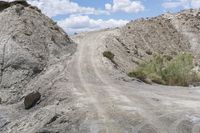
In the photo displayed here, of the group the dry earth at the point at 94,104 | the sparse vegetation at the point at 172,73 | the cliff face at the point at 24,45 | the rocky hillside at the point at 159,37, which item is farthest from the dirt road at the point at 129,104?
the rocky hillside at the point at 159,37

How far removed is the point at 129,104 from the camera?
25.0 m

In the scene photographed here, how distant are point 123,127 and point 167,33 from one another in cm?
6461

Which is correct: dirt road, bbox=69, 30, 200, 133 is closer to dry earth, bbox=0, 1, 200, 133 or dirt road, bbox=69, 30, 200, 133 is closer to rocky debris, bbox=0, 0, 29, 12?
dry earth, bbox=0, 1, 200, 133

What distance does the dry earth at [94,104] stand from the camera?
21516 millimetres

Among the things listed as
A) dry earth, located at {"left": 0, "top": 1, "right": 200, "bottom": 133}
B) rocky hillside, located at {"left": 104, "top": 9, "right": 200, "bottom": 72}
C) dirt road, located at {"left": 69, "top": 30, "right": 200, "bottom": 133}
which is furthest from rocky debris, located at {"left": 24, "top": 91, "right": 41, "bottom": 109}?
rocky hillside, located at {"left": 104, "top": 9, "right": 200, "bottom": 72}

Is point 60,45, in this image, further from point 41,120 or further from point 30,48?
point 41,120

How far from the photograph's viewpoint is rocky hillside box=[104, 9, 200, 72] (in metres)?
61.9

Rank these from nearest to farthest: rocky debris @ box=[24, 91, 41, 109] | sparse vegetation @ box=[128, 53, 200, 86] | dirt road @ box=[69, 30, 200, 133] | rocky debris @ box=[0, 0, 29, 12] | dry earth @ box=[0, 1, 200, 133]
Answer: dirt road @ box=[69, 30, 200, 133], dry earth @ box=[0, 1, 200, 133], rocky debris @ box=[24, 91, 41, 109], sparse vegetation @ box=[128, 53, 200, 86], rocky debris @ box=[0, 0, 29, 12]

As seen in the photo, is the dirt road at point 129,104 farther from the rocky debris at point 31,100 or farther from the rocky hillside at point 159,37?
the rocky hillside at point 159,37

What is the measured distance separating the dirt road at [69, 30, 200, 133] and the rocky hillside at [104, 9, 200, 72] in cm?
1771

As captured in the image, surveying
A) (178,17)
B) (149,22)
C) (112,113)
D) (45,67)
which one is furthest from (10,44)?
(178,17)

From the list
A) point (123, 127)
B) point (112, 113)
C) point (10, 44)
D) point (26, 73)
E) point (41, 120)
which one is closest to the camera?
point (123, 127)

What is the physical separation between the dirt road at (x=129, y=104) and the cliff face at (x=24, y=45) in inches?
166

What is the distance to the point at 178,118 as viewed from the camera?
2195 centimetres
